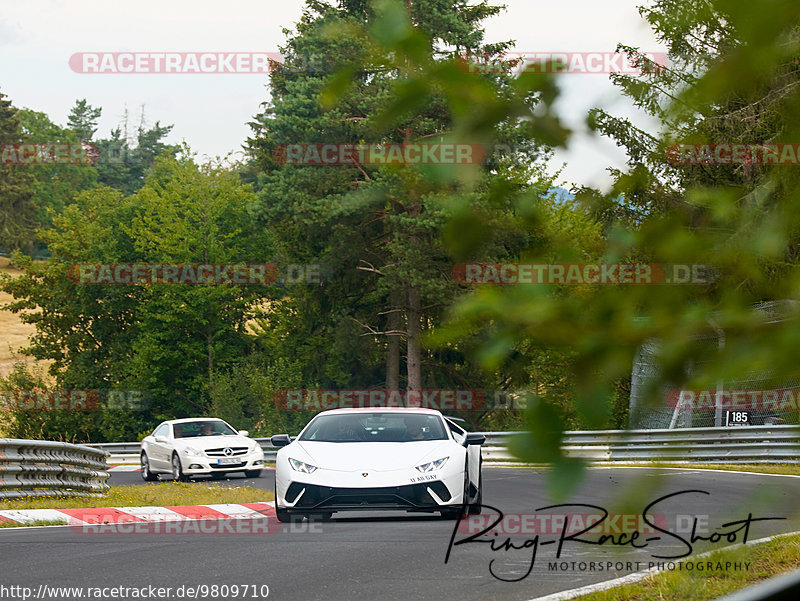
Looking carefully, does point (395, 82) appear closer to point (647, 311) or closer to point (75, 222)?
point (647, 311)

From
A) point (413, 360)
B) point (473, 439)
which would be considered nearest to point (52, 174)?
point (413, 360)

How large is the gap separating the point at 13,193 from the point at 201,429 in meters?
90.7

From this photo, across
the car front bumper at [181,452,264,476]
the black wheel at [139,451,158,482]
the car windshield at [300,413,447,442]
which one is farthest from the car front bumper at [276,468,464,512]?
the black wheel at [139,451,158,482]

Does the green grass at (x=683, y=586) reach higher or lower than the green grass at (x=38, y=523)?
higher

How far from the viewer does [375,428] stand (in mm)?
12680

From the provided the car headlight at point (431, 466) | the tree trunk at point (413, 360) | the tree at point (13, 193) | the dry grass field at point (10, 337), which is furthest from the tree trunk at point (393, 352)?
the tree at point (13, 193)

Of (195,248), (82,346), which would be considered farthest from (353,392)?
(82,346)

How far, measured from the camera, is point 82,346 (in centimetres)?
6075

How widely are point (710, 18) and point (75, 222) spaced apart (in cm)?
6353

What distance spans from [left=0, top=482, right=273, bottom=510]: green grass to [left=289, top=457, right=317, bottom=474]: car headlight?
11.7 ft

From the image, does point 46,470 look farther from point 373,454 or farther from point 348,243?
point 348,243

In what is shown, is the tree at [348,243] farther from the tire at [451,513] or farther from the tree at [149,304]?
the tire at [451,513]

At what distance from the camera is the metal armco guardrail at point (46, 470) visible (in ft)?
46.1

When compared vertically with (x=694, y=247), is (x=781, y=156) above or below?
above
